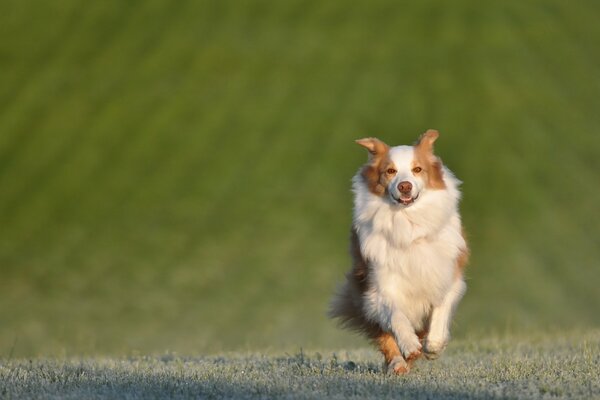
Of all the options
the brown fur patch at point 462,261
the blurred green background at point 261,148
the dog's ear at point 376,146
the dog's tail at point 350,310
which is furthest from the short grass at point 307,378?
the blurred green background at point 261,148

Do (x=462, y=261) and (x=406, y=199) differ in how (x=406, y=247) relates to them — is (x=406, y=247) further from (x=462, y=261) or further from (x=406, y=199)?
(x=462, y=261)

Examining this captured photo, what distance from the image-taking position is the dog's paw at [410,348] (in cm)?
838

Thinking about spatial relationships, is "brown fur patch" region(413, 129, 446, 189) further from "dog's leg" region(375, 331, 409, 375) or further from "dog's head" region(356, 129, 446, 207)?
"dog's leg" region(375, 331, 409, 375)

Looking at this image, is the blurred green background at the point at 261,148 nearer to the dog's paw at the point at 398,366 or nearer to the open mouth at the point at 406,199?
the dog's paw at the point at 398,366

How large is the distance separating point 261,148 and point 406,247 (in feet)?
65.5

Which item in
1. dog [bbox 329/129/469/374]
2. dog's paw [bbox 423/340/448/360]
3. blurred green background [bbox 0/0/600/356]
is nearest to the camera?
dog [bbox 329/129/469/374]

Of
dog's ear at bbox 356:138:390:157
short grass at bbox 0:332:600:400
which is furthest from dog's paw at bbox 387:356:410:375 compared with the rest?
dog's ear at bbox 356:138:390:157

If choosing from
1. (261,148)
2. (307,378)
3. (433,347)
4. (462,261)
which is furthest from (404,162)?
(261,148)

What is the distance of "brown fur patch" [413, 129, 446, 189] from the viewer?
8.66 meters

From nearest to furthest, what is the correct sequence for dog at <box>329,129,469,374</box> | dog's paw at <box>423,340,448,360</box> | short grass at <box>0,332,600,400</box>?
short grass at <box>0,332,600,400</box> → dog at <box>329,129,469,374</box> → dog's paw at <box>423,340,448,360</box>

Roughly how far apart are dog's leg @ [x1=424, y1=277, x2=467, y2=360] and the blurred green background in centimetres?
1402

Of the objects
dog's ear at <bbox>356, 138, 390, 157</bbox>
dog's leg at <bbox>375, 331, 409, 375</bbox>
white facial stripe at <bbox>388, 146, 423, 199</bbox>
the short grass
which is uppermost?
dog's ear at <bbox>356, 138, 390, 157</bbox>

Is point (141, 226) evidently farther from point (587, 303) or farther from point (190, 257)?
point (587, 303)

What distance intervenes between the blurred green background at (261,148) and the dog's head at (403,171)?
46.8 feet
